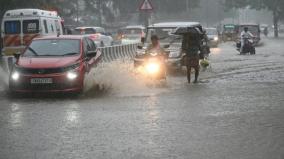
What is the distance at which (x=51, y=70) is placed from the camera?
1400 centimetres

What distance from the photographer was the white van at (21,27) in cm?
2450

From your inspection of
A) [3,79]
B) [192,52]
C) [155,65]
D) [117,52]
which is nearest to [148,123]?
[155,65]

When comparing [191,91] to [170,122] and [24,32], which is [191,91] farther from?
[24,32]

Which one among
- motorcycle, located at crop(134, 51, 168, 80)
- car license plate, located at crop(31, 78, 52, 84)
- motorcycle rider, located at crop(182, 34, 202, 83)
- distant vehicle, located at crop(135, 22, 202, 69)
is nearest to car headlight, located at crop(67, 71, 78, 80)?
car license plate, located at crop(31, 78, 52, 84)

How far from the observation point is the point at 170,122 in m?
10.3

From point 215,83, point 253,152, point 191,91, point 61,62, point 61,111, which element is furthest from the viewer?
point 215,83

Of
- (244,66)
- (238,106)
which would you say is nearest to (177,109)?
(238,106)

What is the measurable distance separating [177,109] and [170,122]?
5.67ft

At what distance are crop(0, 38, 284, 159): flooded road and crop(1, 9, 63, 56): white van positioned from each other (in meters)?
8.38

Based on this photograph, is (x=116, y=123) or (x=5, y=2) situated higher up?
(x=5, y=2)

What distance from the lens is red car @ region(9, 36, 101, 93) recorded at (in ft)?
45.9

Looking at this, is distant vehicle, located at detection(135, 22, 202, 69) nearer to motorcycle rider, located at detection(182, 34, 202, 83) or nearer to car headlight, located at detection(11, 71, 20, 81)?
motorcycle rider, located at detection(182, 34, 202, 83)

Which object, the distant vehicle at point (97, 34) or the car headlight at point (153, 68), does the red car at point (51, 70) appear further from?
the distant vehicle at point (97, 34)

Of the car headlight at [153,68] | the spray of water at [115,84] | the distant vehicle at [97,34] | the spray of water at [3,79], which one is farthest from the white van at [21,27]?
the distant vehicle at [97,34]
